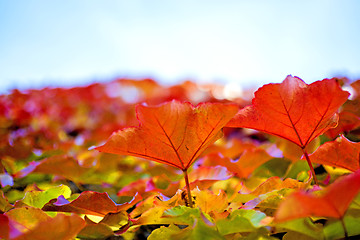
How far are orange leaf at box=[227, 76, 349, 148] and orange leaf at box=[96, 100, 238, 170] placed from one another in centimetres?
7

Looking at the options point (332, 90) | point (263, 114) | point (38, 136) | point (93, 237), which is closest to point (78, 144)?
point (38, 136)

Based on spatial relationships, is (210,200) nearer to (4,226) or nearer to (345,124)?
(4,226)

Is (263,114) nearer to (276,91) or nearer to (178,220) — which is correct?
(276,91)

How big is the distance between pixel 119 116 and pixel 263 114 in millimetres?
3119

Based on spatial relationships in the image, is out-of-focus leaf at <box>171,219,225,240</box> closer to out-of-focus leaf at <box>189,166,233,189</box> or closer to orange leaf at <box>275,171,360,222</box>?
orange leaf at <box>275,171,360,222</box>

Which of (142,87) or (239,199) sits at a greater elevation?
(239,199)

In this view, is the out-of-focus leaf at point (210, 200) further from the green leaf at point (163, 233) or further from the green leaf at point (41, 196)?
the green leaf at point (41, 196)

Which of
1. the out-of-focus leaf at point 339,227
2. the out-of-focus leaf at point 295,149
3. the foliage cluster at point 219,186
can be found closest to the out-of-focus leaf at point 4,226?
the foliage cluster at point 219,186

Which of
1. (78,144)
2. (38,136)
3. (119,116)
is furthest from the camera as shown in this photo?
(119,116)

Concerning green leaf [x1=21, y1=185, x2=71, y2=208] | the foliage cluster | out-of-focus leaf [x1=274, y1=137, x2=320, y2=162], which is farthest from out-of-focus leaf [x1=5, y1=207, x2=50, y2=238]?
out-of-focus leaf [x1=274, y1=137, x2=320, y2=162]

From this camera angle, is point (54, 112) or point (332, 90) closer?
point (332, 90)

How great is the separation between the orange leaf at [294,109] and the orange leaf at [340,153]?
0.03 meters

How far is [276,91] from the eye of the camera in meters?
0.53

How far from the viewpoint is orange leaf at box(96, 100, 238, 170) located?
0.49 m
